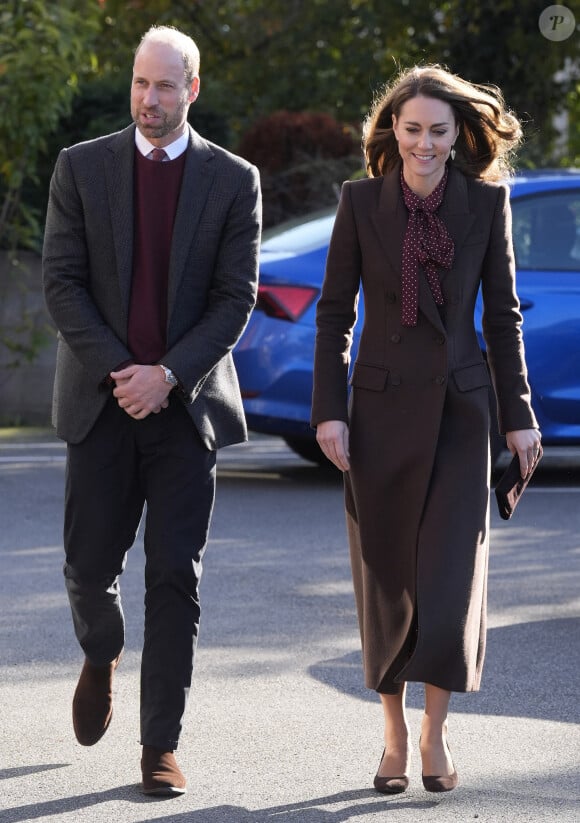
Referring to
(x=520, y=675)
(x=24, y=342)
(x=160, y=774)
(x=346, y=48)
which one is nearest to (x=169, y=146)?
(x=160, y=774)

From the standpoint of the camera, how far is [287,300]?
9008mm

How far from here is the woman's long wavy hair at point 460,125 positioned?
4.32 meters

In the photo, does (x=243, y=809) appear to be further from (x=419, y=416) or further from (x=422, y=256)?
(x=422, y=256)

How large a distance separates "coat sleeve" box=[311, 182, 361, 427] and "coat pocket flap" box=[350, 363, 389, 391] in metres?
0.05

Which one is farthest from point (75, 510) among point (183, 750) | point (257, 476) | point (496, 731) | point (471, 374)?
point (257, 476)

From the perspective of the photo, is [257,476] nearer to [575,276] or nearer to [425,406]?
[575,276]

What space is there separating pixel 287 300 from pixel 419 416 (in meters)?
4.74

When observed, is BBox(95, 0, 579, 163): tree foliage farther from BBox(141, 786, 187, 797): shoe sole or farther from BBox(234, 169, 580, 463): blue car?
BBox(141, 786, 187, 797): shoe sole

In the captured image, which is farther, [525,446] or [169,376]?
[525,446]

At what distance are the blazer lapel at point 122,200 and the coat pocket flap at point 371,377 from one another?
63 cm

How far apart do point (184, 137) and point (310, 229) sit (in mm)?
5255

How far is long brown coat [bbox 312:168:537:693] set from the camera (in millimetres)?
4258

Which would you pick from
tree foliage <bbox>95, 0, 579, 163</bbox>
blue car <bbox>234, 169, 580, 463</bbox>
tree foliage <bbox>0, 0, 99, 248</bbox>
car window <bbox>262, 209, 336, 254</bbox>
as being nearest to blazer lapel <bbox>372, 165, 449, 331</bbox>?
blue car <bbox>234, 169, 580, 463</bbox>

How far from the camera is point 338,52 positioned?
20.2 meters
